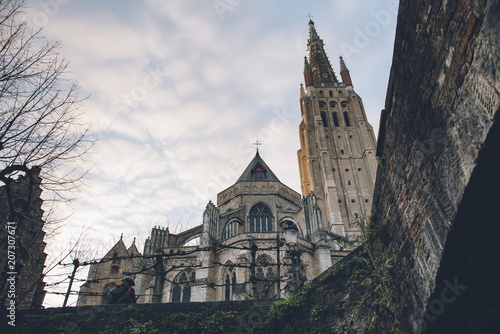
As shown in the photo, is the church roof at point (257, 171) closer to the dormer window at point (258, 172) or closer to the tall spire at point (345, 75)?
the dormer window at point (258, 172)

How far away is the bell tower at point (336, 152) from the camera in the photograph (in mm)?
34969

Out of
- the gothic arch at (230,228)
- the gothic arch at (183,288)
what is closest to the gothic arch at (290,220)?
the gothic arch at (230,228)

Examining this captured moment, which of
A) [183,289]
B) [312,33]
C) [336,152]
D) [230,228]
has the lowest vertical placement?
[183,289]

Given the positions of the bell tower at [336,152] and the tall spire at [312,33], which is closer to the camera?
the bell tower at [336,152]

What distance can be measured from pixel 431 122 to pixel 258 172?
108 feet

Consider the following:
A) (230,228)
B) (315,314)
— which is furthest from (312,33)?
(315,314)

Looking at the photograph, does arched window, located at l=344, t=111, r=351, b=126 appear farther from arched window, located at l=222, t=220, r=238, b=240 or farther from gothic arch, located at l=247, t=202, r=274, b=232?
arched window, located at l=222, t=220, r=238, b=240

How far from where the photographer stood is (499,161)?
86.0 inches

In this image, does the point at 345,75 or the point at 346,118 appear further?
the point at 345,75

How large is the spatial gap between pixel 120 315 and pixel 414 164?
Result: 6607 millimetres

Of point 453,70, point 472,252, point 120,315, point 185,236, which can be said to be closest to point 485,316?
point 472,252

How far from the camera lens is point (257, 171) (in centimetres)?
3578

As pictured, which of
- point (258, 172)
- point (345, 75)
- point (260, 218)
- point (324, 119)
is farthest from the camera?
point (345, 75)

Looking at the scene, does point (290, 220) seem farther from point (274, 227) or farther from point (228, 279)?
point (228, 279)
